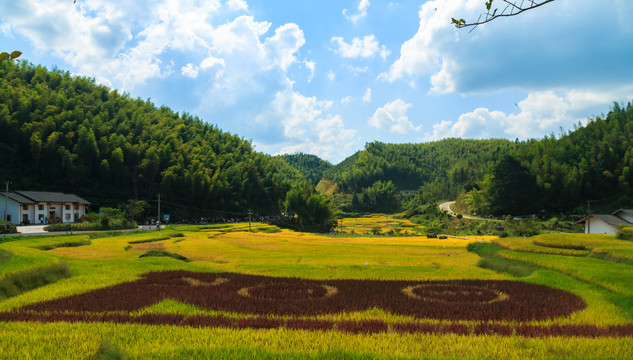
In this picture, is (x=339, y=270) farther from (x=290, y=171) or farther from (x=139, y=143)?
(x=290, y=171)

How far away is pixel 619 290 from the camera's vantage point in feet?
40.9

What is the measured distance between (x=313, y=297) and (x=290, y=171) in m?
181

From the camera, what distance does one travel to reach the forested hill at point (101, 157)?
218 ft

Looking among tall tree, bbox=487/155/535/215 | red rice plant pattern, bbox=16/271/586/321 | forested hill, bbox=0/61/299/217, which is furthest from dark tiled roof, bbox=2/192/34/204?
Answer: tall tree, bbox=487/155/535/215

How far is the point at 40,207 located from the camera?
55.4 meters

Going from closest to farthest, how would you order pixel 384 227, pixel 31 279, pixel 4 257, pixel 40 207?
pixel 31 279 → pixel 4 257 → pixel 40 207 → pixel 384 227

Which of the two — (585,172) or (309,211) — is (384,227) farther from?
(585,172)

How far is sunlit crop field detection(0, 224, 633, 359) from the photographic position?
21.9 ft

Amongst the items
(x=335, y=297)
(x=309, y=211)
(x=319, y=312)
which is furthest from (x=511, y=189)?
(x=319, y=312)

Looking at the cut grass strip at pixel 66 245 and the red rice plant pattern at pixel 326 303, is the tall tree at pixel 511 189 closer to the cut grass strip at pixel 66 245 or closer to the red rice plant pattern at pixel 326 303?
the red rice plant pattern at pixel 326 303

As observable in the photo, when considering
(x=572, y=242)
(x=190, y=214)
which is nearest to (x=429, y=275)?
(x=572, y=242)

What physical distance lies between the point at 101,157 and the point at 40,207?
17883 mm

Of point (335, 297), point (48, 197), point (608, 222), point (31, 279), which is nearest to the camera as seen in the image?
point (335, 297)

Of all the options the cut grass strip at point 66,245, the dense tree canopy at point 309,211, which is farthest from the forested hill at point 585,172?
the cut grass strip at point 66,245
